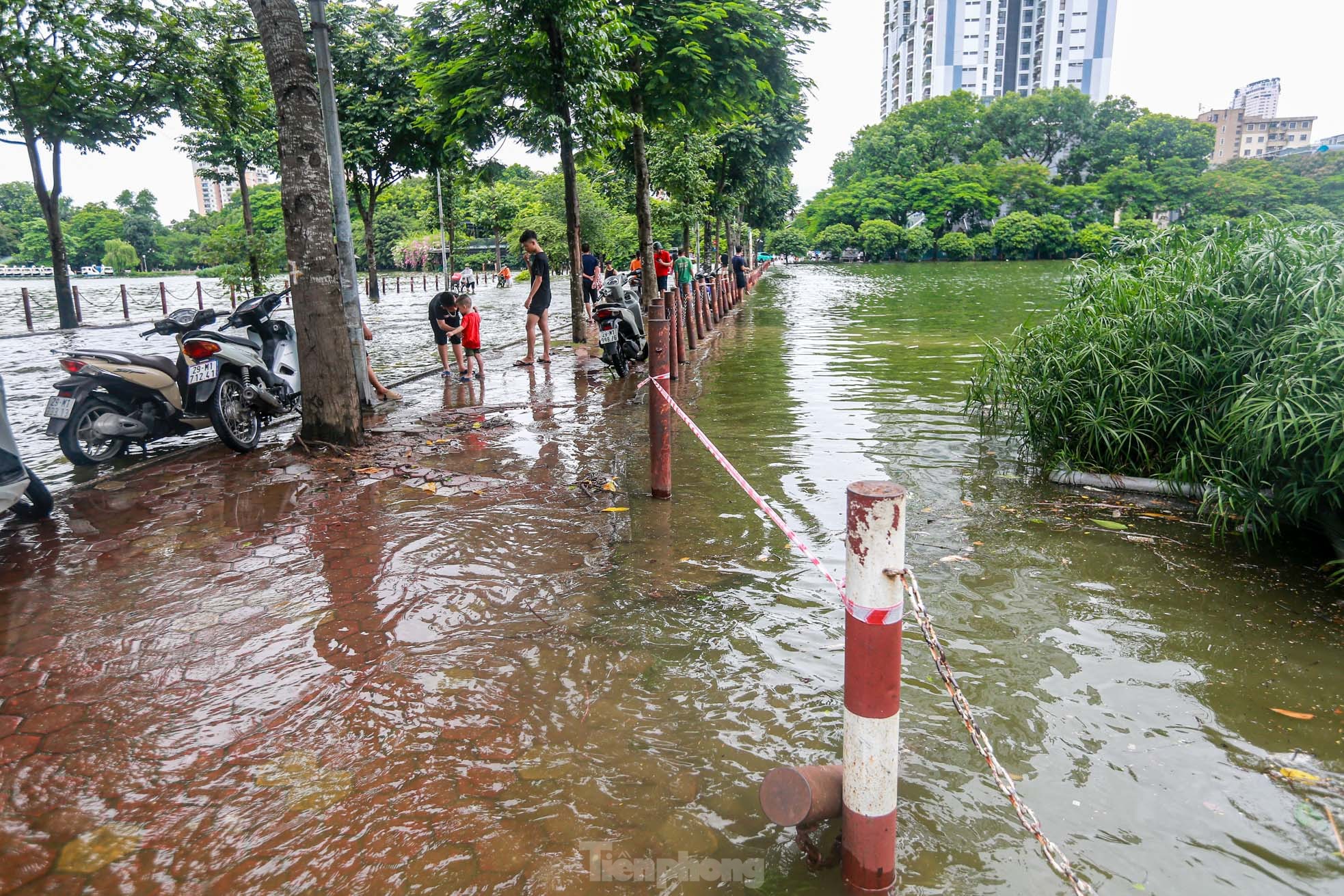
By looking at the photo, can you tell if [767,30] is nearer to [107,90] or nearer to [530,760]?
[530,760]

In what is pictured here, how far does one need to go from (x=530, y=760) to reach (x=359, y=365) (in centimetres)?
688

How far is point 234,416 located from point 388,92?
17849mm

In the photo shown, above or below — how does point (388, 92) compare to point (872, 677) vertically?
above

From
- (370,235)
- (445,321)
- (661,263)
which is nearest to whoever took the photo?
(445,321)

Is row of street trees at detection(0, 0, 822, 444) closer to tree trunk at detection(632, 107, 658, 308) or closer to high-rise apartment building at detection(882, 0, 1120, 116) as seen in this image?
tree trunk at detection(632, 107, 658, 308)

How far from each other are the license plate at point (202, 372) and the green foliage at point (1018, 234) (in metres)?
76.0

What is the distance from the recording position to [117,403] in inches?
278

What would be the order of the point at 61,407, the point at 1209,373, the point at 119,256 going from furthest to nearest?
the point at 119,256, the point at 61,407, the point at 1209,373

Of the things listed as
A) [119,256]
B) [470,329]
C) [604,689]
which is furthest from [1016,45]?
[604,689]

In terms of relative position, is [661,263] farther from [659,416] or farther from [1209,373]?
[1209,373]

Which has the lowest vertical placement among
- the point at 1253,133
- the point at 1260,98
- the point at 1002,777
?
the point at 1002,777

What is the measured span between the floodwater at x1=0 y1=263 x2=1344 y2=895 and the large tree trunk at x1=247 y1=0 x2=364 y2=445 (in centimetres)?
123

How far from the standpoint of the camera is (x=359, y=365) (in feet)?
29.1

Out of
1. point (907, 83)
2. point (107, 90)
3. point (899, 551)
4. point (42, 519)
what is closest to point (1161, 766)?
point (899, 551)
